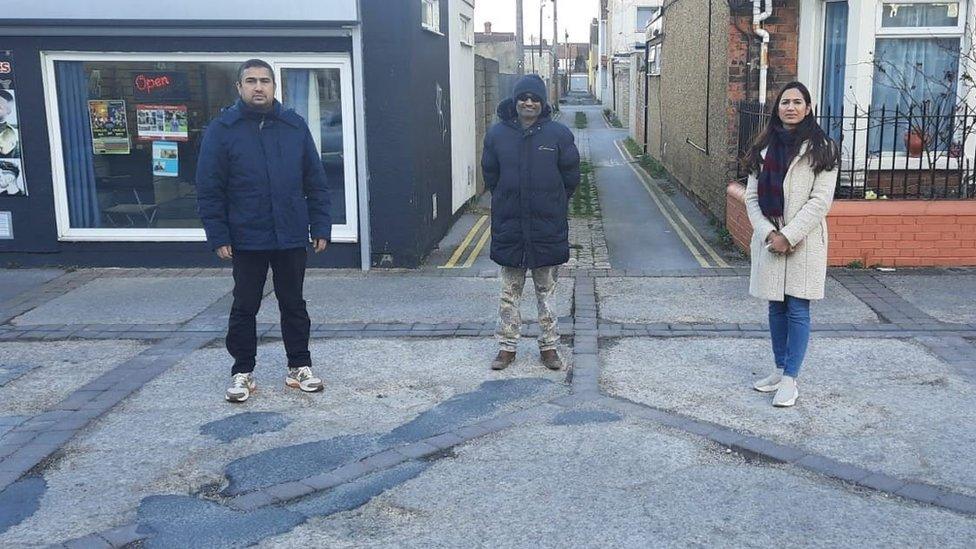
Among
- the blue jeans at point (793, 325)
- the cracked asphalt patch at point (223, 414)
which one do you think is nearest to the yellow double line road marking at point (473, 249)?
the cracked asphalt patch at point (223, 414)

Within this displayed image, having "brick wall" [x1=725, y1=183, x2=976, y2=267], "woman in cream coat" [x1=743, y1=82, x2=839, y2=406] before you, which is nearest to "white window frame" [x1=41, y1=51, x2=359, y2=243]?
"brick wall" [x1=725, y1=183, x2=976, y2=267]

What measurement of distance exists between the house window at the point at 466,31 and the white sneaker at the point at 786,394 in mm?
8761

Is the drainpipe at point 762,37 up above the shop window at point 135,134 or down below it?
above

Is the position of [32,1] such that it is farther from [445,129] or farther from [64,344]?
[445,129]

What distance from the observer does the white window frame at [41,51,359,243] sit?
938 centimetres

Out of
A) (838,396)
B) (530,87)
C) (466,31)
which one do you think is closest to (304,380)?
(530,87)

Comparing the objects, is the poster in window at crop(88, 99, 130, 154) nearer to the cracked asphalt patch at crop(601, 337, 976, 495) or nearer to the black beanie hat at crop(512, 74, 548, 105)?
the black beanie hat at crop(512, 74, 548, 105)

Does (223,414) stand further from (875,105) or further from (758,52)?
(875,105)

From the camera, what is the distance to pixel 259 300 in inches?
231

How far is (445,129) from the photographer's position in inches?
463

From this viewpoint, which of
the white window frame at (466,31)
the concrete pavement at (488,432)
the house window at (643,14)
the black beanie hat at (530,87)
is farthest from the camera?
the house window at (643,14)

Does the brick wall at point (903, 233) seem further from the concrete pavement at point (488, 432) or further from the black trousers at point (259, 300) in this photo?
the black trousers at point (259, 300)

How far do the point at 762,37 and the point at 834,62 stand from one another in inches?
31.3

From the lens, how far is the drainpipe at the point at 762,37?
33.8 feet
